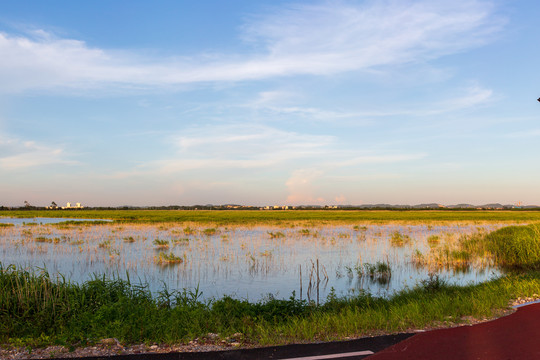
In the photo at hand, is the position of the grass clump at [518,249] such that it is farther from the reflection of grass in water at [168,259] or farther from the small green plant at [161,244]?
the small green plant at [161,244]

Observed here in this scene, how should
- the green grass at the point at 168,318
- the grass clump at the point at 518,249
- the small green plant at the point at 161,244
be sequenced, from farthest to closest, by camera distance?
the small green plant at the point at 161,244, the grass clump at the point at 518,249, the green grass at the point at 168,318

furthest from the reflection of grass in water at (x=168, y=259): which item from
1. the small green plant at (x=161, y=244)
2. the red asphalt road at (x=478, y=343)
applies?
the red asphalt road at (x=478, y=343)

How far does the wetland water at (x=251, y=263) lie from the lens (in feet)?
63.8

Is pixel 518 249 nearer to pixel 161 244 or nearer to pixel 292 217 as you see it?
pixel 161 244

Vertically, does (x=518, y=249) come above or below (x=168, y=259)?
above

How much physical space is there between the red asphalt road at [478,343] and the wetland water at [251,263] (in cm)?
770

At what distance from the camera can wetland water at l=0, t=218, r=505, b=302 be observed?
19438mm

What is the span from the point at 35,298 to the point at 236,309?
17.0 feet

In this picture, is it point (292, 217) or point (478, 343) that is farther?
point (292, 217)

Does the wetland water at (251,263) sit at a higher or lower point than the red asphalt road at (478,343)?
lower

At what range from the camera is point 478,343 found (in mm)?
8102

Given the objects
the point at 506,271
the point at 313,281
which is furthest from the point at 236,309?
the point at 506,271

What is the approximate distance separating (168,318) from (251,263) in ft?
49.4

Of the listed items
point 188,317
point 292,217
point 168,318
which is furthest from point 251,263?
point 292,217
